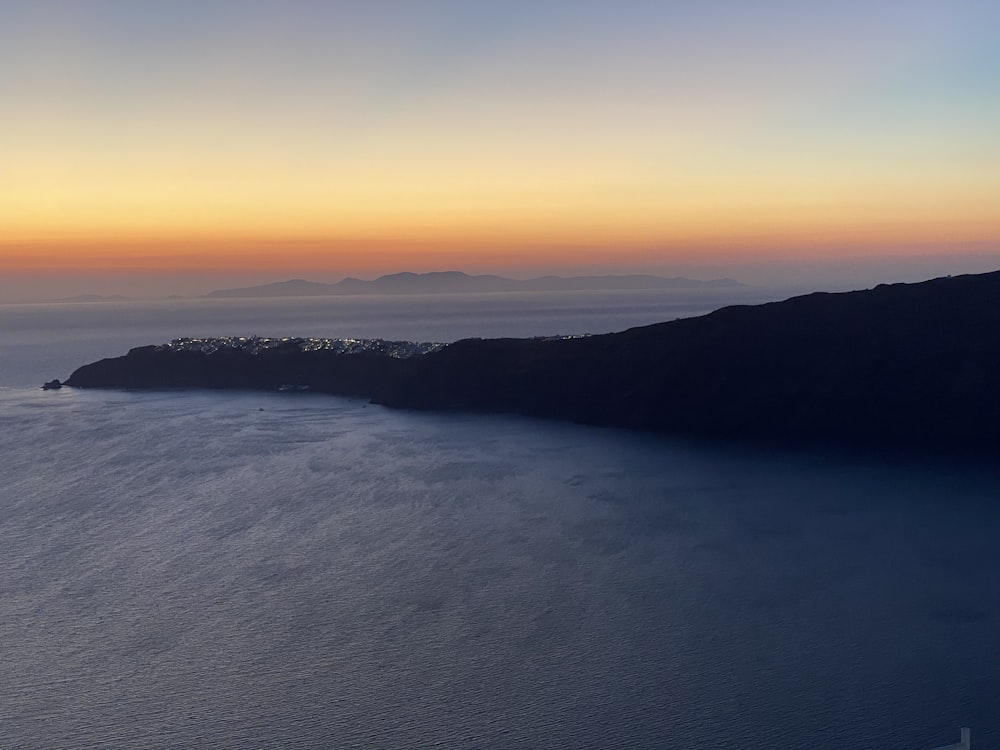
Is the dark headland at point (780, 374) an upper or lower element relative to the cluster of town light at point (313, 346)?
lower

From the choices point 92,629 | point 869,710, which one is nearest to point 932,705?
point 869,710

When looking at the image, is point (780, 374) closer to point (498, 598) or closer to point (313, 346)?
point (498, 598)

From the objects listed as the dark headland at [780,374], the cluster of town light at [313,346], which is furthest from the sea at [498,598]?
the cluster of town light at [313,346]

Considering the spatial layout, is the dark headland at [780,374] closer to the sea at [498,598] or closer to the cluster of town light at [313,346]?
the sea at [498,598]

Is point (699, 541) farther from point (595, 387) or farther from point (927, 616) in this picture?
point (595, 387)

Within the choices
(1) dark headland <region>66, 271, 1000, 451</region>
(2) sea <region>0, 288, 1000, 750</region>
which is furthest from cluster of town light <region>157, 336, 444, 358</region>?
(2) sea <region>0, 288, 1000, 750</region>

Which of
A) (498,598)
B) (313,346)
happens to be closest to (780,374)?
(498,598)

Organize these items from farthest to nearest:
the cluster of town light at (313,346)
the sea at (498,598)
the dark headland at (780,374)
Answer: the cluster of town light at (313,346) < the dark headland at (780,374) < the sea at (498,598)
